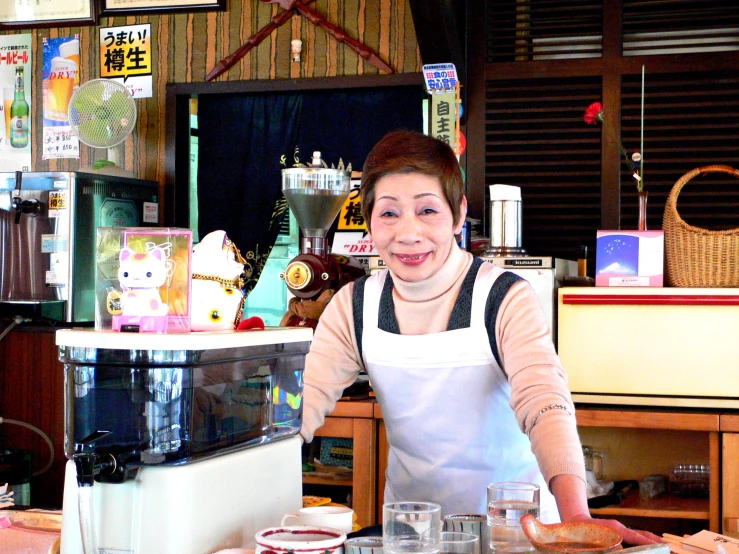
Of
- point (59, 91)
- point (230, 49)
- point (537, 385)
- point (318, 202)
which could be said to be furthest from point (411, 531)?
point (59, 91)

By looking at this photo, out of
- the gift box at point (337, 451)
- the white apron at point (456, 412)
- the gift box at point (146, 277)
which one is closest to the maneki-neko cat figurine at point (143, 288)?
the gift box at point (146, 277)

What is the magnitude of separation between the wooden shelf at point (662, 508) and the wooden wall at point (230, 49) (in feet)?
7.28

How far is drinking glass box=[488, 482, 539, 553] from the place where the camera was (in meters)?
1.23

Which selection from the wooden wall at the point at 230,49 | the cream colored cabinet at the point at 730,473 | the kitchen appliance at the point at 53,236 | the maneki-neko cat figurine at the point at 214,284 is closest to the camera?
the maneki-neko cat figurine at the point at 214,284

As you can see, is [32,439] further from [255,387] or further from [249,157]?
[255,387]

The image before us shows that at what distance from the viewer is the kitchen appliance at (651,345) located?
3004 mm

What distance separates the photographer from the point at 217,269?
1426mm

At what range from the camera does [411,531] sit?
3.96 feet

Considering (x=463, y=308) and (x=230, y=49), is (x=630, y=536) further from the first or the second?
(x=230, y=49)

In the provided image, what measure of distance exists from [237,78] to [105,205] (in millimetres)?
901

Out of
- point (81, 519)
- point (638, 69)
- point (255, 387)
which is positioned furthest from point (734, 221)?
point (81, 519)

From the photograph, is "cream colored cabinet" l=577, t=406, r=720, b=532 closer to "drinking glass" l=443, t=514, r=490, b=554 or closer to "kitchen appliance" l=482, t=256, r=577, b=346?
"kitchen appliance" l=482, t=256, r=577, b=346

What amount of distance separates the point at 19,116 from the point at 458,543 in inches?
175

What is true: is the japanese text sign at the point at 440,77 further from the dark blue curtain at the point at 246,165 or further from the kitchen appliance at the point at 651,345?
the dark blue curtain at the point at 246,165
